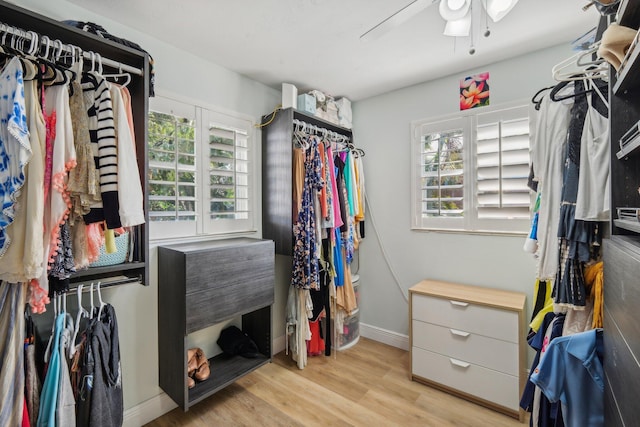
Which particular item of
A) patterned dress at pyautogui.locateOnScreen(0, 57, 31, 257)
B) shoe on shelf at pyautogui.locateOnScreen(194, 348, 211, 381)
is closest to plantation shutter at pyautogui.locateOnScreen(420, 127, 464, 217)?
shoe on shelf at pyautogui.locateOnScreen(194, 348, 211, 381)

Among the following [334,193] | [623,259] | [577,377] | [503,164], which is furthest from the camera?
[334,193]

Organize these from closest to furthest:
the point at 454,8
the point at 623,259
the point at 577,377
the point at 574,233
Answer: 1. the point at 623,259
2. the point at 577,377
3. the point at 574,233
4. the point at 454,8

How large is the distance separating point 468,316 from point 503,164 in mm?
1155

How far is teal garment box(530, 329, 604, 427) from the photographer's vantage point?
907 millimetres

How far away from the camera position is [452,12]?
1.35 meters

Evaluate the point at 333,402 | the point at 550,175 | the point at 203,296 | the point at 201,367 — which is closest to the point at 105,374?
the point at 203,296

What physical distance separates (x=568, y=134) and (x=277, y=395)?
2.30 metres

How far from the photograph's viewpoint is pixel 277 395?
2.04 metres

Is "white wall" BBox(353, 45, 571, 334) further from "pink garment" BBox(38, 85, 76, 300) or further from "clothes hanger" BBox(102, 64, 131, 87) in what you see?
"pink garment" BBox(38, 85, 76, 300)

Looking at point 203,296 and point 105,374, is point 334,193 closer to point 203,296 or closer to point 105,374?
point 203,296

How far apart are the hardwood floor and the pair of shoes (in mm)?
76

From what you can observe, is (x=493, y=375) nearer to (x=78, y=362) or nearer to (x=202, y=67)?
(x=78, y=362)

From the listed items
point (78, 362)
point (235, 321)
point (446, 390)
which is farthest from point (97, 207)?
point (446, 390)

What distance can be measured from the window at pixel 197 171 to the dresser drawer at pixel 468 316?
1.51 meters
